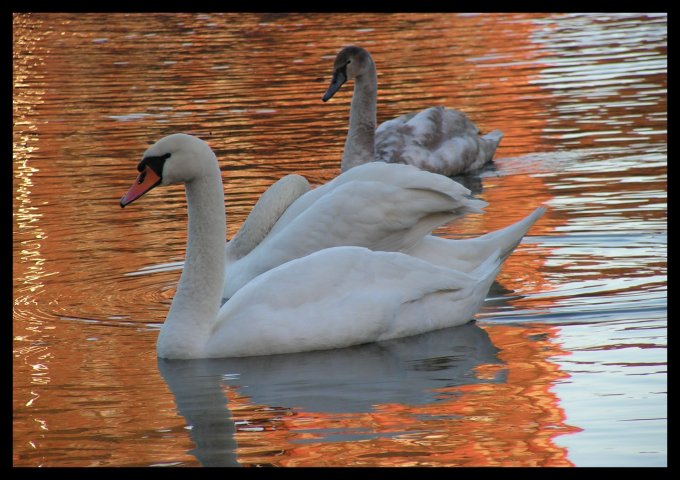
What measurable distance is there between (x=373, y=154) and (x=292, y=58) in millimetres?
9771

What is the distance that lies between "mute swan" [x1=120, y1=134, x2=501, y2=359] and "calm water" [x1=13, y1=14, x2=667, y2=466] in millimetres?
120

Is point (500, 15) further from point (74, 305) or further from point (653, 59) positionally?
point (74, 305)

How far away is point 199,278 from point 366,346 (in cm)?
98

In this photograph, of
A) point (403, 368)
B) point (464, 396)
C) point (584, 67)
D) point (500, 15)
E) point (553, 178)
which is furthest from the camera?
point (500, 15)

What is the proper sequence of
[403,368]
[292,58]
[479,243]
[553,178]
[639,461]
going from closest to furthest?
[639,461] → [403,368] → [479,243] → [553,178] → [292,58]

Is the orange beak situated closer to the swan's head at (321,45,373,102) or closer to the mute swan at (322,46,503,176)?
the mute swan at (322,46,503,176)

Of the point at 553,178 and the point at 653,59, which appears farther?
the point at 653,59

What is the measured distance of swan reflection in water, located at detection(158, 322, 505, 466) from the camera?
6285 millimetres

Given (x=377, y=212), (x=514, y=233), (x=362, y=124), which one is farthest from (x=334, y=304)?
(x=362, y=124)

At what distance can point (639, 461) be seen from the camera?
5.37m

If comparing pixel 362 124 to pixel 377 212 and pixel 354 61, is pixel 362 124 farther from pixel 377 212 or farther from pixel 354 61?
pixel 377 212

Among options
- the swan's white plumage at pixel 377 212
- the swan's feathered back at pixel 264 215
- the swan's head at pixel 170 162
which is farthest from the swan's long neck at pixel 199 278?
the swan's feathered back at pixel 264 215

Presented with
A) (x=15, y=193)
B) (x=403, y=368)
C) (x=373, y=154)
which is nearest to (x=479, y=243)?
(x=403, y=368)

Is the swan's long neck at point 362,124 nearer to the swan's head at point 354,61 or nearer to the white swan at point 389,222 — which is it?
the swan's head at point 354,61
